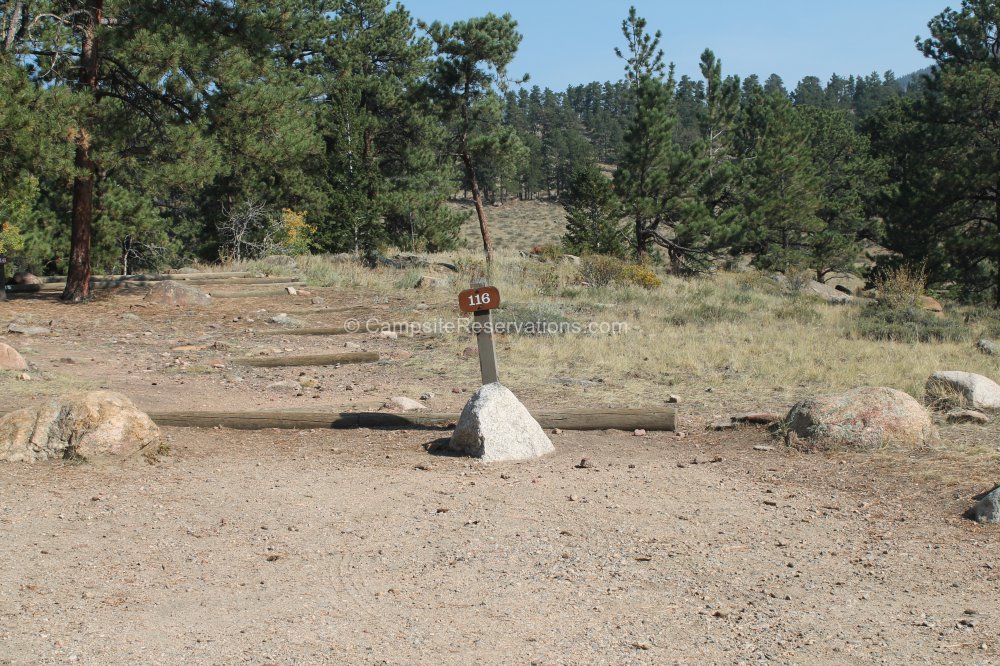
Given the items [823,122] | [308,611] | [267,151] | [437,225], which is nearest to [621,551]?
[308,611]

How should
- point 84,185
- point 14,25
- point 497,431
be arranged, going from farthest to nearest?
point 84,185
point 14,25
point 497,431

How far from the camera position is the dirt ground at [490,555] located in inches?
156

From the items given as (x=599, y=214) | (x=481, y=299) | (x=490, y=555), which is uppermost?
(x=599, y=214)

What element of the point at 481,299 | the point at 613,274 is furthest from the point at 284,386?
the point at 613,274

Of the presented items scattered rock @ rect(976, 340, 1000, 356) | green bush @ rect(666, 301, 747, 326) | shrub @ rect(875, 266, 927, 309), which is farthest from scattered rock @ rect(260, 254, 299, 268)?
scattered rock @ rect(976, 340, 1000, 356)

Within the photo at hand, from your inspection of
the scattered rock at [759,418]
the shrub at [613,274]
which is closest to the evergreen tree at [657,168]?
the shrub at [613,274]

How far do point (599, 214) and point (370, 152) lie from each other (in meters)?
7.88

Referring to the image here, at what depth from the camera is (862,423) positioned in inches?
287

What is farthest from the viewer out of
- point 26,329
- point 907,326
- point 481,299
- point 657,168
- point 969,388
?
point 657,168

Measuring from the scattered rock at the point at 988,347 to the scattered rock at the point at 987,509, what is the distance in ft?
27.4

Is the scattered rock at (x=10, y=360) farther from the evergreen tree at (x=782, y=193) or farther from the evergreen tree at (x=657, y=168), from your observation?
the evergreen tree at (x=782, y=193)

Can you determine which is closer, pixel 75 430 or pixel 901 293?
pixel 75 430

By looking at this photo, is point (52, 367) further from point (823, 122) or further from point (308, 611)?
point (823, 122)

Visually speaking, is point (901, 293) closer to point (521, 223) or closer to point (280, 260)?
point (280, 260)
